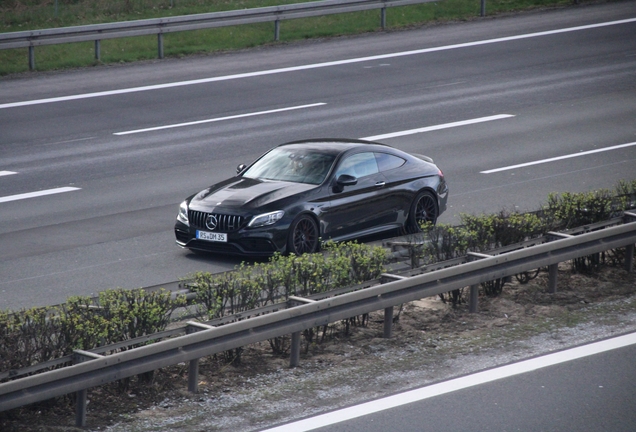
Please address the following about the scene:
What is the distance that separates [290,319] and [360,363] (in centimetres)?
82

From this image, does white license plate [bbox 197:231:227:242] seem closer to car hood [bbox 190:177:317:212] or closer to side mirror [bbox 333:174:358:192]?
car hood [bbox 190:177:317:212]

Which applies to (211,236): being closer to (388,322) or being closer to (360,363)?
(388,322)

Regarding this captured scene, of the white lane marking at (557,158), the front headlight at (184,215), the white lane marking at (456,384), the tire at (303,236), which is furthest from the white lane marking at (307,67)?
the white lane marking at (456,384)

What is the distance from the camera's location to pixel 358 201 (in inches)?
559

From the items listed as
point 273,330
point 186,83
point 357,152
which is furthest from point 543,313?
point 186,83

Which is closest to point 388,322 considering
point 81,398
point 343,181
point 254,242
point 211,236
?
point 81,398

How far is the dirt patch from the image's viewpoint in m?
8.04

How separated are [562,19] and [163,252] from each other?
80.7ft

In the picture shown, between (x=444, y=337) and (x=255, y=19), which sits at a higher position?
(x=255, y=19)

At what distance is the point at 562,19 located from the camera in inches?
1380

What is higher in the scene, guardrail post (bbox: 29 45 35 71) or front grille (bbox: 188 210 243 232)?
guardrail post (bbox: 29 45 35 71)

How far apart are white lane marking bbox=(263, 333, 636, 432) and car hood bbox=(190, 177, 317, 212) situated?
5093mm

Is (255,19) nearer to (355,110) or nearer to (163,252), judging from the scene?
(355,110)

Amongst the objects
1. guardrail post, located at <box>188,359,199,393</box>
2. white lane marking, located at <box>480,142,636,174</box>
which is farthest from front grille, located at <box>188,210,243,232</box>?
white lane marking, located at <box>480,142,636,174</box>
